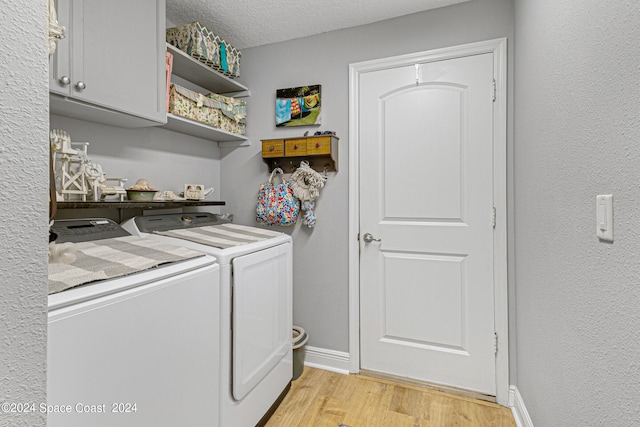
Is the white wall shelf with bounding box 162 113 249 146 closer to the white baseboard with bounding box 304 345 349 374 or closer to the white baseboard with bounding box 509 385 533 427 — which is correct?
the white baseboard with bounding box 304 345 349 374

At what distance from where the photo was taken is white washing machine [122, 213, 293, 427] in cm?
144

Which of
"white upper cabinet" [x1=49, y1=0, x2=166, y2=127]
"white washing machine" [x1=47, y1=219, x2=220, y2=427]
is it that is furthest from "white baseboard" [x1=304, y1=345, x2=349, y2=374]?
"white upper cabinet" [x1=49, y1=0, x2=166, y2=127]

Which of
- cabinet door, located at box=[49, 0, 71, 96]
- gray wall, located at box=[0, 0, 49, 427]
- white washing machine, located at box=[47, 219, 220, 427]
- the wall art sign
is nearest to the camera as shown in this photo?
gray wall, located at box=[0, 0, 49, 427]

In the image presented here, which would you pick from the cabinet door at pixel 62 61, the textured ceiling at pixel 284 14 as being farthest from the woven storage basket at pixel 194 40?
the cabinet door at pixel 62 61

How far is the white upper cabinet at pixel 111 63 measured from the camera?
1.28 meters

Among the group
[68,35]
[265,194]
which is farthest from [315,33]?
[68,35]

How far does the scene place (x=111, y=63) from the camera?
144 centimetres

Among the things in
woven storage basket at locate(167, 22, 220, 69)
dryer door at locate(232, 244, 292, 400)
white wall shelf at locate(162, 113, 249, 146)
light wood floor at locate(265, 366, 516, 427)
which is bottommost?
light wood floor at locate(265, 366, 516, 427)

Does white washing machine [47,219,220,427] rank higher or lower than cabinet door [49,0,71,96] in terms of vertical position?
lower

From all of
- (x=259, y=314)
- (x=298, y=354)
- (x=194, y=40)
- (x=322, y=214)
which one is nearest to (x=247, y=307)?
(x=259, y=314)

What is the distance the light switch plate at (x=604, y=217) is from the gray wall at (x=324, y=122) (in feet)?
5.02

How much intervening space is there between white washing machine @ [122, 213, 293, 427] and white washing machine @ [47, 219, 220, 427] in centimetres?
7

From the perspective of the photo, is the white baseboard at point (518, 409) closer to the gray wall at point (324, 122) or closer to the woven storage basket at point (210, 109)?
the gray wall at point (324, 122)

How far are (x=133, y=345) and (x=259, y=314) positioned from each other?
27.8 inches
